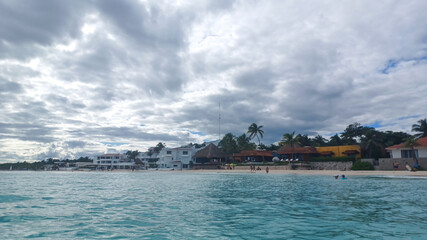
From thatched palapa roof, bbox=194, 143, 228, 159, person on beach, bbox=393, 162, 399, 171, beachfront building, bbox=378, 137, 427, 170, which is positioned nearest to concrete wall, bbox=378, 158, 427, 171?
beachfront building, bbox=378, 137, 427, 170

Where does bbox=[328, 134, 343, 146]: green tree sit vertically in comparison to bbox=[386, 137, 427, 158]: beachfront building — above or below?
above

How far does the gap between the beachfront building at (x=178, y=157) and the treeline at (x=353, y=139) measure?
15.6 metres

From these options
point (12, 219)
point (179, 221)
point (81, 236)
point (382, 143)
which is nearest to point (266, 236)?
point (179, 221)

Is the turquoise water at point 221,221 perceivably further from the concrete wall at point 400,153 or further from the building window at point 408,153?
the building window at point 408,153

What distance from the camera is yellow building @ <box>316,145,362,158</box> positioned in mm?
56156

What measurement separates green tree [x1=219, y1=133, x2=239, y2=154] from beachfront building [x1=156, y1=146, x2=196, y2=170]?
53.7 feet

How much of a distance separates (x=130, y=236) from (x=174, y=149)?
88.6m

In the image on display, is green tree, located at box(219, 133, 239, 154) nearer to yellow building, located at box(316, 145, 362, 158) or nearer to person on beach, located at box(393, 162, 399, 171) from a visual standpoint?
yellow building, located at box(316, 145, 362, 158)

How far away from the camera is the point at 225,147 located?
8144 cm

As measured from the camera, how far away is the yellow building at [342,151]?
5616 centimetres

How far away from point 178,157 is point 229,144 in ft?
73.8


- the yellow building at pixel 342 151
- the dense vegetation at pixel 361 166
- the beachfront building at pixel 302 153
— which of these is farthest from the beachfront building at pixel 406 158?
the beachfront building at pixel 302 153

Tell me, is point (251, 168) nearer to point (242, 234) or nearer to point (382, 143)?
point (382, 143)

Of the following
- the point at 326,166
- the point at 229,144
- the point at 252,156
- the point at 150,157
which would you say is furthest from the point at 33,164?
the point at 326,166
